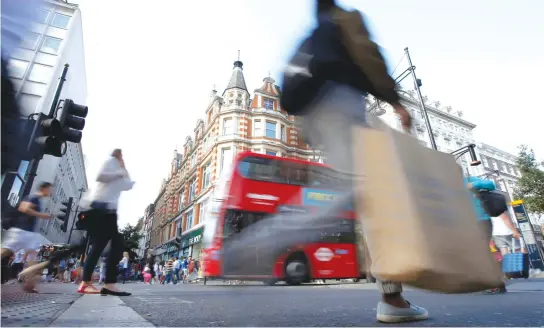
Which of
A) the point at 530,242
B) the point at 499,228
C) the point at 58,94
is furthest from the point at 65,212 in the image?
the point at 530,242

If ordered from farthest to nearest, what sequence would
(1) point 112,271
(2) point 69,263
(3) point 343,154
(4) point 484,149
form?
(4) point 484,149
(2) point 69,263
(1) point 112,271
(3) point 343,154

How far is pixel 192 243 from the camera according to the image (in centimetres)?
2669

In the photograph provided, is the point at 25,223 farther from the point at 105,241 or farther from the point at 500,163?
the point at 500,163

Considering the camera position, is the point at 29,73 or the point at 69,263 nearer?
the point at 29,73

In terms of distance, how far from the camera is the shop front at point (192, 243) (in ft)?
83.5

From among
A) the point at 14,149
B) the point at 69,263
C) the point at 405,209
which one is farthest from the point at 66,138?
the point at 69,263

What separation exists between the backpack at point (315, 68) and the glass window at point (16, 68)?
4.48 ft

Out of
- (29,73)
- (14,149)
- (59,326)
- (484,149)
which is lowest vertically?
(59,326)

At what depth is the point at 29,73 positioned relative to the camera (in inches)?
64.6

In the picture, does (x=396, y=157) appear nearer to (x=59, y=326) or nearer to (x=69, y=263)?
(x=59, y=326)

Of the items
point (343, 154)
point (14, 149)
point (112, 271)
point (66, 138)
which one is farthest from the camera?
point (66, 138)

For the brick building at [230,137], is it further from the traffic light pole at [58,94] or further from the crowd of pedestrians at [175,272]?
the traffic light pole at [58,94]

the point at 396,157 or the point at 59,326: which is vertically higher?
the point at 396,157

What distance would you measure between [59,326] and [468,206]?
184 centimetres
